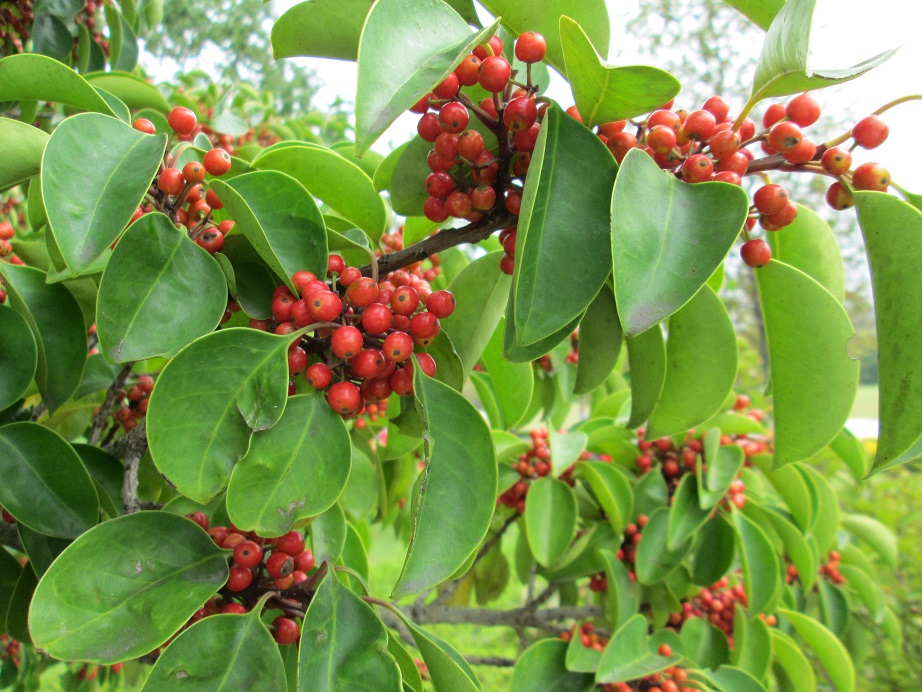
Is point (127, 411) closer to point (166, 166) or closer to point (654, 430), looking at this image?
point (166, 166)

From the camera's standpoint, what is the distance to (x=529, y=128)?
1039mm

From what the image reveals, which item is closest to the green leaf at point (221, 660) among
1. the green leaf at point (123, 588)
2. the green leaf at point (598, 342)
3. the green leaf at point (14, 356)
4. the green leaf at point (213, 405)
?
the green leaf at point (123, 588)

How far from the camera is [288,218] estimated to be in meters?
1.07

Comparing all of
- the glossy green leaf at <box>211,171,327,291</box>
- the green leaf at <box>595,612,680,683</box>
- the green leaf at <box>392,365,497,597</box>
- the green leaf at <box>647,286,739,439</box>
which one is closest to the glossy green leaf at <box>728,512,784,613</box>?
the green leaf at <box>595,612,680,683</box>

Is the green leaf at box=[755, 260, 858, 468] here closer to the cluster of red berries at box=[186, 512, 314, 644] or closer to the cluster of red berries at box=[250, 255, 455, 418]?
the cluster of red berries at box=[250, 255, 455, 418]

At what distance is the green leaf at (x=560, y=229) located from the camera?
88 cm

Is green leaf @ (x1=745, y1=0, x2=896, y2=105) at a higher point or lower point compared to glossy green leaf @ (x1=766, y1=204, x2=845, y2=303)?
higher

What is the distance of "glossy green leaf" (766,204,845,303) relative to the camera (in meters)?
1.28

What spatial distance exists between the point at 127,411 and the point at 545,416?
1.45m

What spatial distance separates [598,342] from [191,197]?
0.80 meters

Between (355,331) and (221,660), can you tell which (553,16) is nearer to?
(355,331)

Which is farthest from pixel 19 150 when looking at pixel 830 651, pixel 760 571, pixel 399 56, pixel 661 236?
pixel 830 651

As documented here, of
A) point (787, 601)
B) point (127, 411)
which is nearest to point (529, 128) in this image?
point (127, 411)

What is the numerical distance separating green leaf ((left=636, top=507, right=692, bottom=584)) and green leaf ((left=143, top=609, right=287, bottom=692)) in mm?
1215
